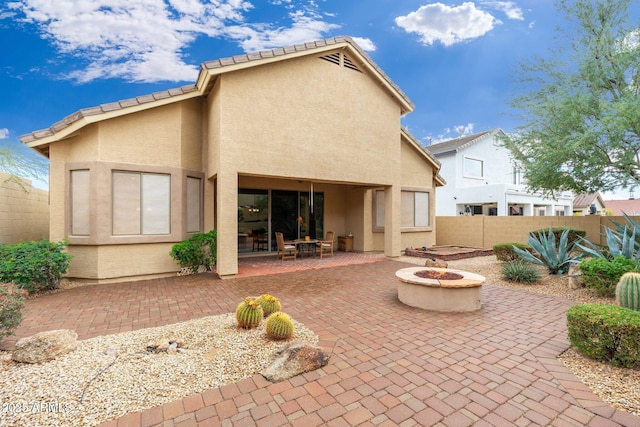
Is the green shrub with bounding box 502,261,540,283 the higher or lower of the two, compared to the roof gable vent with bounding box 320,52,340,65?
lower

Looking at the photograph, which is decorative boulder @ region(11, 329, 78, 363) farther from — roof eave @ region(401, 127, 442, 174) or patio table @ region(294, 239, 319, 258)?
roof eave @ region(401, 127, 442, 174)

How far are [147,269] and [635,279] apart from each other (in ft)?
37.3

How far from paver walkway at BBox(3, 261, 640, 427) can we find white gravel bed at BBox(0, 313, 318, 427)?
0.25m

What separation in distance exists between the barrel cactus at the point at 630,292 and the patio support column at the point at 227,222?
8648 millimetres

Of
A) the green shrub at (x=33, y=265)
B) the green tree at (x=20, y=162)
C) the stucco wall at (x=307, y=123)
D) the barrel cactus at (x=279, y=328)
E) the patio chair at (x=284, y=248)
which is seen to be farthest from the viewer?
the patio chair at (x=284, y=248)

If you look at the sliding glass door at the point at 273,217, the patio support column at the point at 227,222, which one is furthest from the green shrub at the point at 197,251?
the sliding glass door at the point at 273,217

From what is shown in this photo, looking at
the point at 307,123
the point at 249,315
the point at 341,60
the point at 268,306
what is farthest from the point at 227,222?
the point at 341,60

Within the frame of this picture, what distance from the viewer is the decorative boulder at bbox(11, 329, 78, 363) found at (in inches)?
141

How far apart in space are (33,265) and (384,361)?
27.6 feet

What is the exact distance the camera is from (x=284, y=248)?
10.9 metres

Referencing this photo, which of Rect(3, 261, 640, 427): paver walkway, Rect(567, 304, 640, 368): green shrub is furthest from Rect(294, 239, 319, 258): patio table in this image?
Rect(567, 304, 640, 368): green shrub

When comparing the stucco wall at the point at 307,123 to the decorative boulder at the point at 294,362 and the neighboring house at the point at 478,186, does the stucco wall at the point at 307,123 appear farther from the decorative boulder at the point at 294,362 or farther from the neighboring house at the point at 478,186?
the neighboring house at the point at 478,186

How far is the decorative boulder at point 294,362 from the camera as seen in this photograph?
3316mm

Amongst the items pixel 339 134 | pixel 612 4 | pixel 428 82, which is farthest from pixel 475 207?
pixel 339 134
